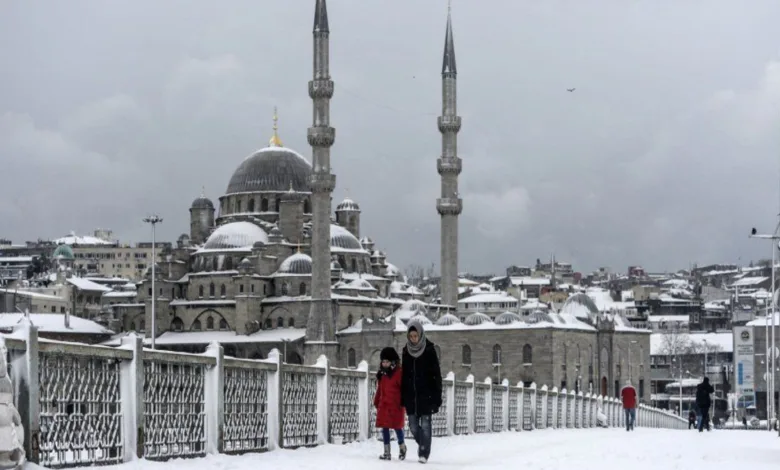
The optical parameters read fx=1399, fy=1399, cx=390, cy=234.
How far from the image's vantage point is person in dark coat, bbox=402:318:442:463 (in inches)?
486

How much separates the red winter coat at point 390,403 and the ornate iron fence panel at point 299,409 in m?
1.04

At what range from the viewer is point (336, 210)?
84438 millimetres

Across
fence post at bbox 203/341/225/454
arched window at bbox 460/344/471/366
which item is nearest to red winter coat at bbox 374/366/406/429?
fence post at bbox 203/341/225/454

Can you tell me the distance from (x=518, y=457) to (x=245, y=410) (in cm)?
272

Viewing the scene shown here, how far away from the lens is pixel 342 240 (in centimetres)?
7788

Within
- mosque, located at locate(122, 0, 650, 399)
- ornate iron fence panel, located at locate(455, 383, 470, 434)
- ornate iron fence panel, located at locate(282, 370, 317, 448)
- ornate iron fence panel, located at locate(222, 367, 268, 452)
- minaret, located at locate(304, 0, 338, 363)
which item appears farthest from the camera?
mosque, located at locate(122, 0, 650, 399)

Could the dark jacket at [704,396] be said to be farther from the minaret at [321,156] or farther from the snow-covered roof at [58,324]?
the snow-covered roof at [58,324]

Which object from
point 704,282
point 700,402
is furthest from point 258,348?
point 704,282

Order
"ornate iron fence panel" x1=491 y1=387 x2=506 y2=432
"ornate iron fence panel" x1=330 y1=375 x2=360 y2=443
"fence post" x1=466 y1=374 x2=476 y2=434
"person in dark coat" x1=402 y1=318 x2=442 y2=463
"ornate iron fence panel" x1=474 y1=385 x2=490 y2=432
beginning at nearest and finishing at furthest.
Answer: "person in dark coat" x1=402 y1=318 x2=442 y2=463 → "ornate iron fence panel" x1=330 y1=375 x2=360 y2=443 → "fence post" x1=466 y1=374 x2=476 y2=434 → "ornate iron fence panel" x1=474 y1=385 x2=490 y2=432 → "ornate iron fence panel" x1=491 y1=387 x2=506 y2=432

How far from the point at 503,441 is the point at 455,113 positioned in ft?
186

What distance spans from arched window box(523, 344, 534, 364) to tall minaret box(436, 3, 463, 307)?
7.13 meters

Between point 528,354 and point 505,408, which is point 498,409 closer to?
point 505,408

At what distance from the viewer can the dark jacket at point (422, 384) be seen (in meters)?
12.4

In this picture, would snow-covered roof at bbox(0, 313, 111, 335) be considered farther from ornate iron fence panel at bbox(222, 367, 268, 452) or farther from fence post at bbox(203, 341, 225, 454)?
fence post at bbox(203, 341, 225, 454)
